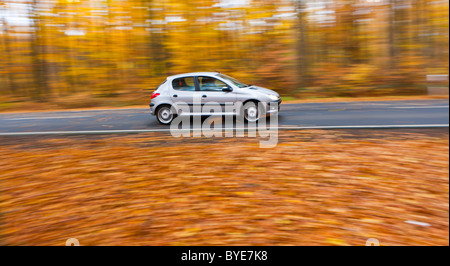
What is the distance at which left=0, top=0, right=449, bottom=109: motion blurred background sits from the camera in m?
20.4

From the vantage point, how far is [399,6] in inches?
810

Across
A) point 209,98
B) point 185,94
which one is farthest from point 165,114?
point 209,98

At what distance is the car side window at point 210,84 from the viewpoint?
1064cm

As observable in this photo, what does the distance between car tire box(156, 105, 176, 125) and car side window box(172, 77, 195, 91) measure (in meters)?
0.65

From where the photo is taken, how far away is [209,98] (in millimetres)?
10594

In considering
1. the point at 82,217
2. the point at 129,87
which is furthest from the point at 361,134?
the point at 129,87

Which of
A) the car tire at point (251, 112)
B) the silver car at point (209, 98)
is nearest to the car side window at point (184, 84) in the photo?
the silver car at point (209, 98)

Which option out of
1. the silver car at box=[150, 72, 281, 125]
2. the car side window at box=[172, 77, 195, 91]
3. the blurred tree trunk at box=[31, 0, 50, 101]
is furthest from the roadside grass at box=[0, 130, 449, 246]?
the blurred tree trunk at box=[31, 0, 50, 101]

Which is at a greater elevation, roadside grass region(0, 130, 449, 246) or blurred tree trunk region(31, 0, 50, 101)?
Answer: blurred tree trunk region(31, 0, 50, 101)

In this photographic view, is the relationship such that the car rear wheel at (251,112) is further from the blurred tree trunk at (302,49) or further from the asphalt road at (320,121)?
the blurred tree trunk at (302,49)

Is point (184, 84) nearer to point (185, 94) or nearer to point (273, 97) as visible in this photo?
point (185, 94)

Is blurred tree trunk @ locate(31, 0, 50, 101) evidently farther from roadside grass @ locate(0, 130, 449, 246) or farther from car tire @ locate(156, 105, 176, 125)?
roadside grass @ locate(0, 130, 449, 246)

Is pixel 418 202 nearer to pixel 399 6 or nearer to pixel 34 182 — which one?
pixel 34 182

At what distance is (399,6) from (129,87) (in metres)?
16.5
